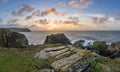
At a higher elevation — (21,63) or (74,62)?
(74,62)

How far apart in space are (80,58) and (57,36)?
30066 mm

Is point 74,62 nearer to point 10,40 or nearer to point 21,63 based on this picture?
point 21,63

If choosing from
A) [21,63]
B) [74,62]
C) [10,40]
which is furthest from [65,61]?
[10,40]

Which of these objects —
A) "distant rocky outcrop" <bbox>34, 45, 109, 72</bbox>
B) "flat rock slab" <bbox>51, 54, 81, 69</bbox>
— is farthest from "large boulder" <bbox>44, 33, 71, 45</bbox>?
"flat rock slab" <bbox>51, 54, 81, 69</bbox>

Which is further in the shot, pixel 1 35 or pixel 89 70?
pixel 1 35

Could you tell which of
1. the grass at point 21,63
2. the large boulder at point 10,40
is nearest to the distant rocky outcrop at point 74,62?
the grass at point 21,63

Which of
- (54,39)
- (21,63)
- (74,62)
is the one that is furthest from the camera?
(54,39)

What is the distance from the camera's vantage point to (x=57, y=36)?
44844 millimetres

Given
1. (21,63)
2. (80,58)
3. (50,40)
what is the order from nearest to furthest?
(80,58) → (21,63) → (50,40)

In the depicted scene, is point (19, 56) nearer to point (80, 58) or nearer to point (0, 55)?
point (0, 55)

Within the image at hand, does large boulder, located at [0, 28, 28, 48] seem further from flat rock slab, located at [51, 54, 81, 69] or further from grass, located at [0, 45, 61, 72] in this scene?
flat rock slab, located at [51, 54, 81, 69]

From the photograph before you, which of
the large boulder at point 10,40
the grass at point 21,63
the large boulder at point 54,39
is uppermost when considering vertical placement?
the large boulder at point 10,40

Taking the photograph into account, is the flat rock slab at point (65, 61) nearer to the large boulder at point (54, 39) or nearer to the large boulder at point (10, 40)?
the large boulder at point (10, 40)

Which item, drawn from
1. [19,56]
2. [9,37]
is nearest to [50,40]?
[9,37]
